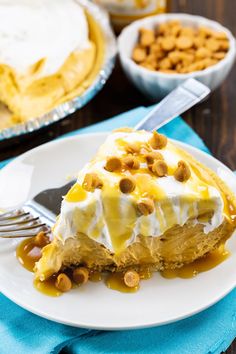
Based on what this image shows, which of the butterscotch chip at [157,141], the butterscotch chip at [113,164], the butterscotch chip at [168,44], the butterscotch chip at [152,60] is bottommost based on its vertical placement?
the butterscotch chip at [152,60]

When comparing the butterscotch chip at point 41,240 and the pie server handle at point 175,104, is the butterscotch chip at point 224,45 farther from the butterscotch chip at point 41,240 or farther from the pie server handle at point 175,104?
the butterscotch chip at point 41,240

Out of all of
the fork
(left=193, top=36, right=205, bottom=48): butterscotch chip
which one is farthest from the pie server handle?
(left=193, top=36, right=205, bottom=48): butterscotch chip

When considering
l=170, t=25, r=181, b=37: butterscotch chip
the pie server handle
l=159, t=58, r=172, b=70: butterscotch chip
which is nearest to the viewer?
→ the pie server handle

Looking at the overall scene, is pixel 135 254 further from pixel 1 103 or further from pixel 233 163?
pixel 1 103

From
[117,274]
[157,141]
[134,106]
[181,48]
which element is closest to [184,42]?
[181,48]

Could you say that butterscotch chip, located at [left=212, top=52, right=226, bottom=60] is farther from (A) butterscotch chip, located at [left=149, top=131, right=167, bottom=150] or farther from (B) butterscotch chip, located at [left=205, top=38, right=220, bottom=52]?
(A) butterscotch chip, located at [left=149, top=131, right=167, bottom=150]

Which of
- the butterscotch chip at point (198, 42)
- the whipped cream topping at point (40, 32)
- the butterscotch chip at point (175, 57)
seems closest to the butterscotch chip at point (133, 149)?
the whipped cream topping at point (40, 32)
